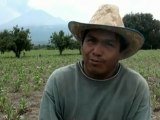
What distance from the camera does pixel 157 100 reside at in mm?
8234

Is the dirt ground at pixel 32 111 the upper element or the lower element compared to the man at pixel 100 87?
lower

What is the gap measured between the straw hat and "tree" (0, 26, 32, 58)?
27.1 meters

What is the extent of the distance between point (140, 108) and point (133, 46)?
16.3 inches

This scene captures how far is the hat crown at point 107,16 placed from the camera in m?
2.66

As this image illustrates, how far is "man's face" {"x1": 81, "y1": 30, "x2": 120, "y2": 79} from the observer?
2.58 meters

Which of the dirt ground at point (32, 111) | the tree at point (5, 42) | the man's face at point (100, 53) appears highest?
the man's face at point (100, 53)

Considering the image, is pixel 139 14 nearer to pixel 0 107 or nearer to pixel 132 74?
pixel 0 107

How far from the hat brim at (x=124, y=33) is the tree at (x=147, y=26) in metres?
48.3

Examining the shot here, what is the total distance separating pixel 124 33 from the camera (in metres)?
2.69

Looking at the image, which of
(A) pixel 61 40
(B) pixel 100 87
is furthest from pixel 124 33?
(A) pixel 61 40

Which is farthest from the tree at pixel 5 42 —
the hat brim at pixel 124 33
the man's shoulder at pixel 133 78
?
the man's shoulder at pixel 133 78

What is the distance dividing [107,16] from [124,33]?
15 cm

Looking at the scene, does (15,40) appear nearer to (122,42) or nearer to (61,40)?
(61,40)

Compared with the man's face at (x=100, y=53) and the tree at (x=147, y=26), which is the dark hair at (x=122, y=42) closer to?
the man's face at (x=100, y=53)
